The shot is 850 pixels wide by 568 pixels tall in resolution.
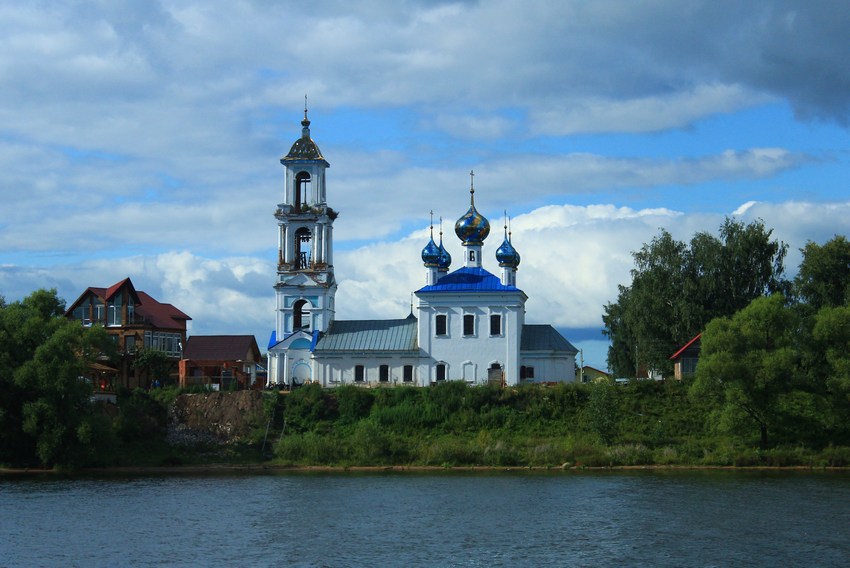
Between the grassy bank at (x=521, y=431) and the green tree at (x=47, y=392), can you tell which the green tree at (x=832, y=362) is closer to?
the grassy bank at (x=521, y=431)

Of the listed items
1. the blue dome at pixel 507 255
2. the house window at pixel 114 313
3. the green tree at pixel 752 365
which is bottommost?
the green tree at pixel 752 365

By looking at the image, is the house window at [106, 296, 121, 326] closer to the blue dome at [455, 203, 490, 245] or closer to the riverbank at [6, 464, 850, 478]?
the riverbank at [6, 464, 850, 478]

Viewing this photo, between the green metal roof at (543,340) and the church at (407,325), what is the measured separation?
55mm

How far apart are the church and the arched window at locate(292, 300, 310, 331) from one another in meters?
0.06

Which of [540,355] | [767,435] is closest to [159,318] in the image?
[540,355]

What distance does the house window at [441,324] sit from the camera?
63.3m

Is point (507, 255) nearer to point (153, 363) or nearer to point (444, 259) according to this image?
point (444, 259)

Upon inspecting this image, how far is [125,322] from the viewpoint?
70.6 m

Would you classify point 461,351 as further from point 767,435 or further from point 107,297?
point 107,297

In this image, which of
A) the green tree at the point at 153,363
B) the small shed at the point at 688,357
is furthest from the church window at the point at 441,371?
the green tree at the point at 153,363

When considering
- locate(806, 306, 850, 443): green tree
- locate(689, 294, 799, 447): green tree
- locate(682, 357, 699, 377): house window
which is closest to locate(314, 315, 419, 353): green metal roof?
locate(682, 357, 699, 377): house window

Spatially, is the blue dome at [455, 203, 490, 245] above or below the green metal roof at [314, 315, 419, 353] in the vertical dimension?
above

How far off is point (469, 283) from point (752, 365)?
17.5m

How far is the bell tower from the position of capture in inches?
2554
